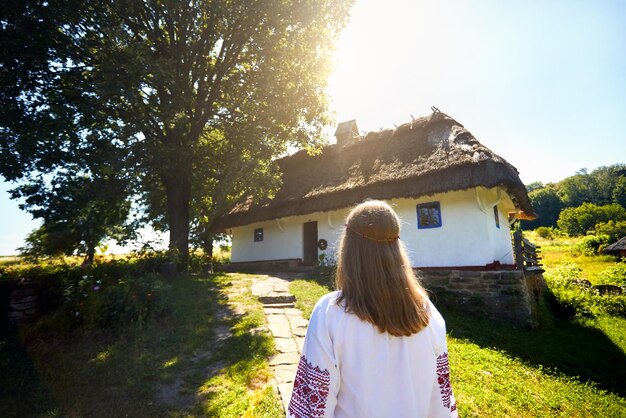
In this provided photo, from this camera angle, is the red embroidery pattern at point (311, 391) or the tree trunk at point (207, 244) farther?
the tree trunk at point (207, 244)

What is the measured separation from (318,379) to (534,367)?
602 centimetres

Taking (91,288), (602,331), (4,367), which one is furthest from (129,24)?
(602,331)

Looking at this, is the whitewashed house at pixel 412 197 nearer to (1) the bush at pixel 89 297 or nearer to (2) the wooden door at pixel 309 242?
(2) the wooden door at pixel 309 242

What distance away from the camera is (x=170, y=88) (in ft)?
30.8

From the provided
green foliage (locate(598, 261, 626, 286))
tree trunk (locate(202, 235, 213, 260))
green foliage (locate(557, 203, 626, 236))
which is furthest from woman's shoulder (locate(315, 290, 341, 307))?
green foliage (locate(557, 203, 626, 236))

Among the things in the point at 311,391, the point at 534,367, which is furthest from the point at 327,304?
the point at 534,367

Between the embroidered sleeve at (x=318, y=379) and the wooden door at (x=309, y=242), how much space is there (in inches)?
514

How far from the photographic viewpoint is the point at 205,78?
492 inches

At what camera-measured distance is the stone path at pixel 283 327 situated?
3920 mm

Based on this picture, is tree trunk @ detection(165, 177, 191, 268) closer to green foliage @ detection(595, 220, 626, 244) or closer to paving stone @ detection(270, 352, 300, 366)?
paving stone @ detection(270, 352, 300, 366)

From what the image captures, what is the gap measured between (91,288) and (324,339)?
572cm

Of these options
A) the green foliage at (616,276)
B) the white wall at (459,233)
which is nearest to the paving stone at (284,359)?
the white wall at (459,233)

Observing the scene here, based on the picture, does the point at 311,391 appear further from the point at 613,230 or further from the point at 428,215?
the point at 613,230

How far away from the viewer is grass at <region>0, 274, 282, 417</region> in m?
3.28
